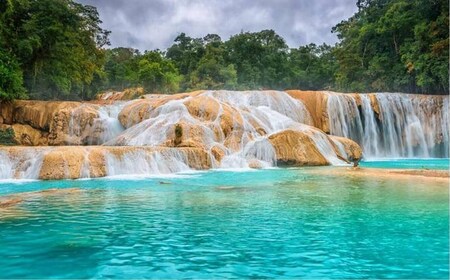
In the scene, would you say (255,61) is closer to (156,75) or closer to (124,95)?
(156,75)

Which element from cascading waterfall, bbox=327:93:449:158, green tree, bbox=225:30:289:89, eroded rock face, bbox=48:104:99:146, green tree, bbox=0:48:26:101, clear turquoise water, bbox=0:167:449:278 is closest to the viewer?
clear turquoise water, bbox=0:167:449:278

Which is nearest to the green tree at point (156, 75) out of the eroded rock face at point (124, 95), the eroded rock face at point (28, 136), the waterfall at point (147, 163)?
the eroded rock face at point (124, 95)

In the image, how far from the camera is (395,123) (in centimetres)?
3058

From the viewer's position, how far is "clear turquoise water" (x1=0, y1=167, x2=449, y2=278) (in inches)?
203

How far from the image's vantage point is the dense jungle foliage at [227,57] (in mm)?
26938

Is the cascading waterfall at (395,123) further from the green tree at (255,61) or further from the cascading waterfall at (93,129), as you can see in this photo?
the green tree at (255,61)

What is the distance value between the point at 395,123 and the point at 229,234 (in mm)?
26762

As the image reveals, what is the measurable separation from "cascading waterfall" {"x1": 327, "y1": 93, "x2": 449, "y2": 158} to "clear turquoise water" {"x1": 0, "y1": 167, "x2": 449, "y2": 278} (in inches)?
724

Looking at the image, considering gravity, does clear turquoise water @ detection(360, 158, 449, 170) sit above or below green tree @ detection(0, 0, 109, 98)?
below

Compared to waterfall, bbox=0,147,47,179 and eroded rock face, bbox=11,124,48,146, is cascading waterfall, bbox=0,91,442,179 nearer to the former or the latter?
waterfall, bbox=0,147,47,179

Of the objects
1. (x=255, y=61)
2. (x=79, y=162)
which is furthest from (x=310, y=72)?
(x=79, y=162)

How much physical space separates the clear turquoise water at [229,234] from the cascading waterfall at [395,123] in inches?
724

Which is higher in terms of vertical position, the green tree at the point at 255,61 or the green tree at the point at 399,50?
the green tree at the point at 255,61

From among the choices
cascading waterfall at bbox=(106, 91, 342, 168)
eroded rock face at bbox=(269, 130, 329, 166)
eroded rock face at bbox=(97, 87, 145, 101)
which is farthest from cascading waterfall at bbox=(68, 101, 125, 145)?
eroded rock face at bbox=(97, 87, 145, 101)
